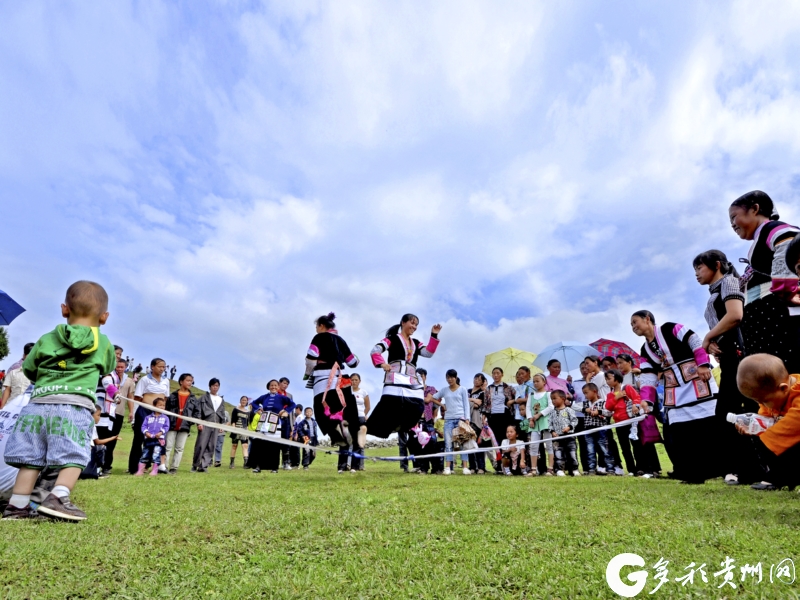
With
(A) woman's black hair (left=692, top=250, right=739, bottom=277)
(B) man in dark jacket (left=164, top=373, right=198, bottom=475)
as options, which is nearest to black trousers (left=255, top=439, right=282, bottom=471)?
(B) man in dark jacket (left=164, top=373, right=198, bottom=475)

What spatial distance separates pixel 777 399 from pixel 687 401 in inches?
117

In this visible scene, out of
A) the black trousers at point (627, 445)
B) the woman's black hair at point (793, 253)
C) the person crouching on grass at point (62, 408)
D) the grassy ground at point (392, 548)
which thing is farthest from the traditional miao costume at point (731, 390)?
the person crouching on grass at point (62, 408)

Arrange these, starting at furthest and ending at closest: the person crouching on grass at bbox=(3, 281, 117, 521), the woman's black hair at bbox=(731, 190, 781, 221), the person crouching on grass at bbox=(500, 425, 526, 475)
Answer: the person crouching on grass at bbox=(500, 425, 526, 475) < the woman's black hair at bbox=(731, 190, 781, 221) < the person crouching on grass at bbox=(3, 281, 117, 521)

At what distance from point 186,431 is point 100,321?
7.42m

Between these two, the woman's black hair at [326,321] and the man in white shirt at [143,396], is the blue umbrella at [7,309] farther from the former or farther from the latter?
the woman's black hair at [326,321]

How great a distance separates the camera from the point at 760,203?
15.1 feet

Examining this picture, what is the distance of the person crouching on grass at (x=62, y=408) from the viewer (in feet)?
12.1

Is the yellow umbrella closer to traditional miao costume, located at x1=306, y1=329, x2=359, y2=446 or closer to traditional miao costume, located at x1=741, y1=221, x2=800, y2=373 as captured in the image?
traditional miao costume, located at x1=306, y1=329, x2=359, y2=446

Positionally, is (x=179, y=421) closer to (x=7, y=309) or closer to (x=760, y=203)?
(x=7, y=309)

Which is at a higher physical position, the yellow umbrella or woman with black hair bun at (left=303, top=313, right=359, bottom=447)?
the yellow umbrella

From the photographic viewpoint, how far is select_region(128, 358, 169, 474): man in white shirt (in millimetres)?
10003

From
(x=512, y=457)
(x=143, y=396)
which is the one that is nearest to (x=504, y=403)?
(x=512, y=457)

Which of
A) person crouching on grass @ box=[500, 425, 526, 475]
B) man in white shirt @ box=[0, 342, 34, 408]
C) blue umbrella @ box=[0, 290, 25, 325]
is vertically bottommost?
person crouching on grass @ box=[500, 425, 526, 475]

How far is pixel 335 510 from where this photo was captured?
3789 mm
